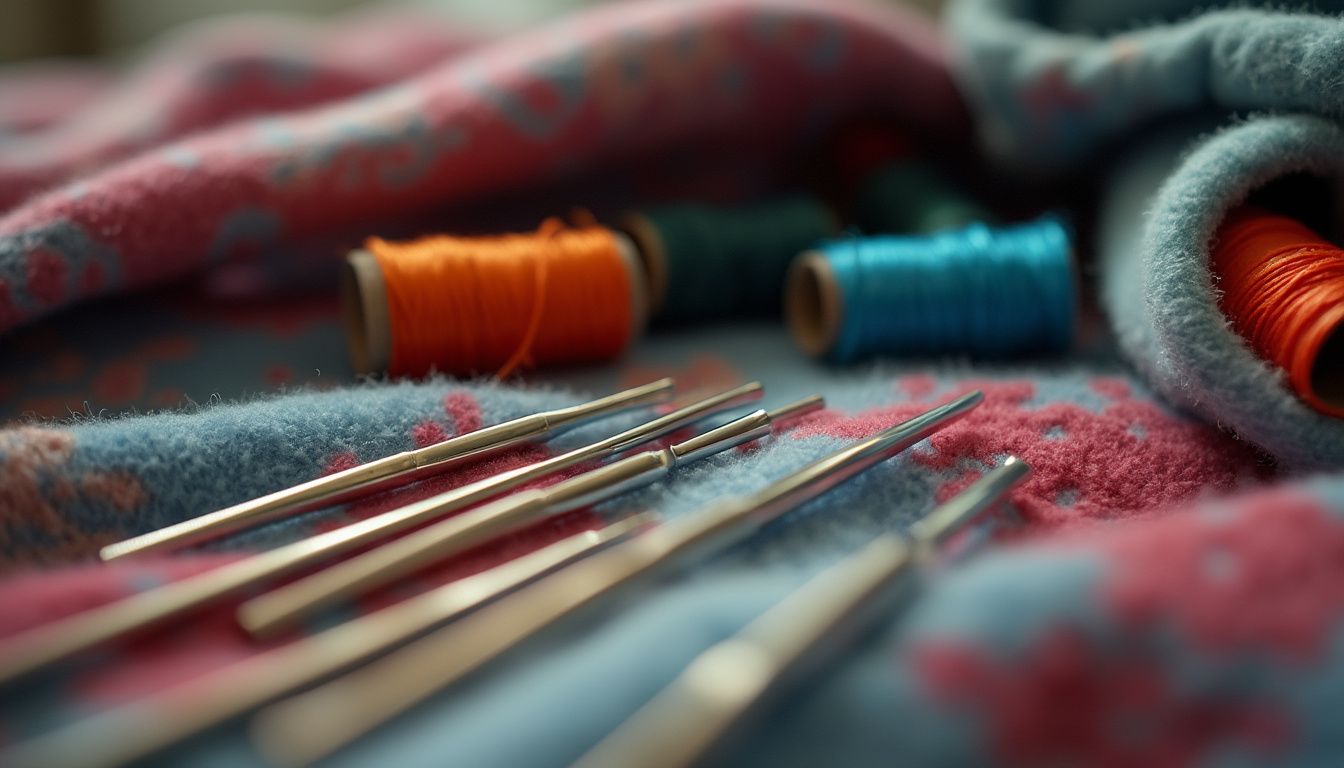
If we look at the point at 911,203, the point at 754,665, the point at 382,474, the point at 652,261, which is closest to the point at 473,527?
the point at 382,474

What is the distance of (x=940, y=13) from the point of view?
133cm

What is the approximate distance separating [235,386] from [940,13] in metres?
1.08

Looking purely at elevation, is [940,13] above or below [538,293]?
above

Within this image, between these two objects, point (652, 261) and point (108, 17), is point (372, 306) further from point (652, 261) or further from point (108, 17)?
point (108, 17)

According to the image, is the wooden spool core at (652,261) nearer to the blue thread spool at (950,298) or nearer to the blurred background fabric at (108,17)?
the blue thread spool at (950,298)

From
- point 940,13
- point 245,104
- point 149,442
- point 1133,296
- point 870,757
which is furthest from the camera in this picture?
point 940,13

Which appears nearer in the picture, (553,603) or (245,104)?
(553,603)

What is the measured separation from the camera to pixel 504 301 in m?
0.74

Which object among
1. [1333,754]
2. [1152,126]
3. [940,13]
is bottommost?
[1333,754]

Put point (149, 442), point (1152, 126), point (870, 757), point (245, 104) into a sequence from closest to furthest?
point (870, 757)
point (149, 442)
point (1152, 126)
point (245, 104)

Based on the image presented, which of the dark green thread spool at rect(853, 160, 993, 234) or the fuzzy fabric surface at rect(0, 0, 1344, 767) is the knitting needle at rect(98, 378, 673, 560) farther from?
the dark green thread spool at rect(853, 160, 993, 234)

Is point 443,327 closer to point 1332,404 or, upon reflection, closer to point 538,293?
point 538,293

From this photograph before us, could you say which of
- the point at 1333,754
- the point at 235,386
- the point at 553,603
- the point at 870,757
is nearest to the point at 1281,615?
the point at 1333,754

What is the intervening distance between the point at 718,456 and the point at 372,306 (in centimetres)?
29
